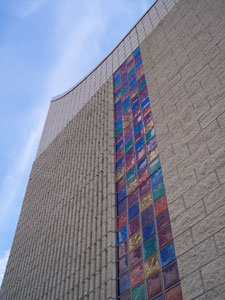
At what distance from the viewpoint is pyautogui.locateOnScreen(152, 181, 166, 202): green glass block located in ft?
41.5

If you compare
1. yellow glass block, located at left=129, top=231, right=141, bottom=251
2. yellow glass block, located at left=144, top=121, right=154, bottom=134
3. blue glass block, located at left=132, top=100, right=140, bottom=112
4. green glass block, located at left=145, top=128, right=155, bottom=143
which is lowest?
yellow glass block, located at left=129, top=231, right=141, bottom=251

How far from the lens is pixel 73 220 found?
1745 cm

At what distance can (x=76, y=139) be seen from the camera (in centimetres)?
2359

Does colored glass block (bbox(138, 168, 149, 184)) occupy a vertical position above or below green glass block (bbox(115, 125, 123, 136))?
below

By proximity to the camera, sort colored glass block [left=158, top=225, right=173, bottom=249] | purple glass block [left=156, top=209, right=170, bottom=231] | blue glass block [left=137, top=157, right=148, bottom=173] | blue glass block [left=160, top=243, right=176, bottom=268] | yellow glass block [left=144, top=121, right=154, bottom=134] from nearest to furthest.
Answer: blue glass block [left=160, top=243, right=176, bottom=268], colored glass block [left=158, top=225, right=173, bottom=249], purple glass block [left=156, top=209, right=170, bottom=231], blue glass block [left=137, top=157, right=148, bottom=173], yellow glass block [left=144, top=121, right=154, bottom=134]

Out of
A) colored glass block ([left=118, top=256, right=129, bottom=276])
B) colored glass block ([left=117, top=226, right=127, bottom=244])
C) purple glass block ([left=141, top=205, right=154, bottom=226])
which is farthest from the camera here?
colored glass block ([left=117, top=226, right=127, bottom=244])

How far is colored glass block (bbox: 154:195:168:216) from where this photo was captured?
12102 mm

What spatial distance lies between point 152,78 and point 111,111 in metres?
3.76

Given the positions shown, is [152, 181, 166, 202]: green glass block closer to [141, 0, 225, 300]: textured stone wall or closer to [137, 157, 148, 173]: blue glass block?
[141, 0, 225, 300]: textured stone wall

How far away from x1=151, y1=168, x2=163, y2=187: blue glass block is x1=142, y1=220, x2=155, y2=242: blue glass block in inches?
68.1

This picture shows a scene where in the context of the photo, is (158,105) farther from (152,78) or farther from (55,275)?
(55,275)

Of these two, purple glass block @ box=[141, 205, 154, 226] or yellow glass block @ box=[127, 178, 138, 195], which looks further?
yellow glass block @ box=[127, 178, 138, 195]

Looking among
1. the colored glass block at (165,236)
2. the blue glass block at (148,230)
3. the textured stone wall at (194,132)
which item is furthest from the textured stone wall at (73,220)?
the textured stone wall at (194,132)

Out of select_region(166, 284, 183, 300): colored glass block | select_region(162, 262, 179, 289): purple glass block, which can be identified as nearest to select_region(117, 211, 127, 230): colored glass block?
select_region(162, 262, 179, 289): purple glass block
